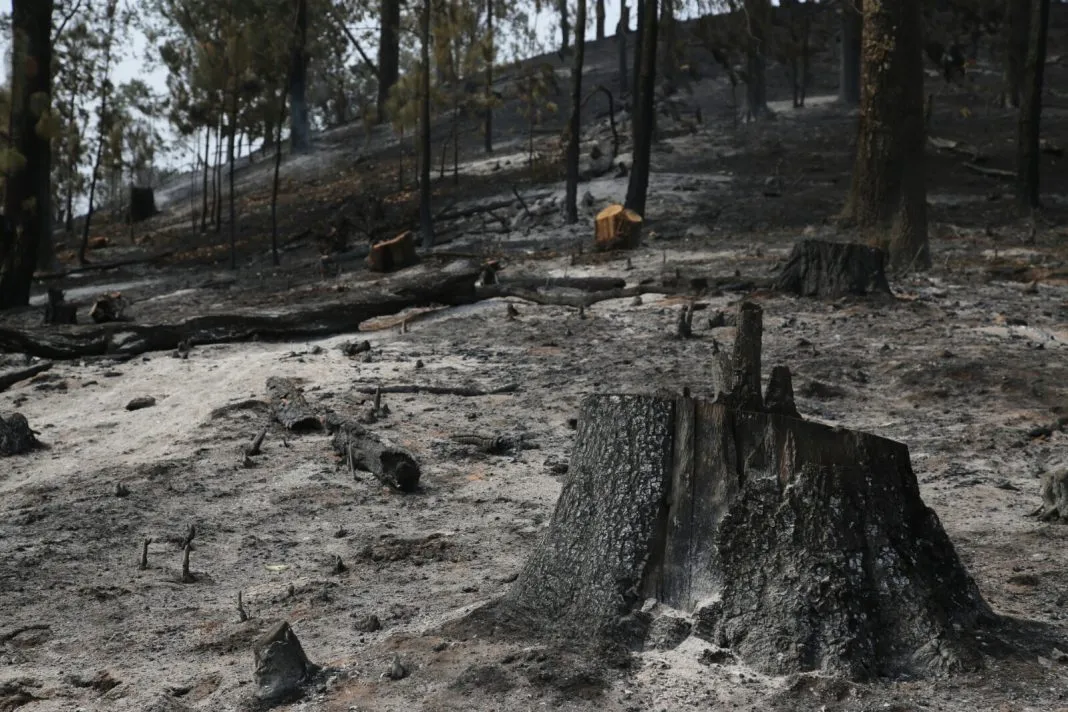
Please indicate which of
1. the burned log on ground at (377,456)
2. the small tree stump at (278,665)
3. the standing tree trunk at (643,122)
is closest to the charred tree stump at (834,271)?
the burned log on ground at (377,456)

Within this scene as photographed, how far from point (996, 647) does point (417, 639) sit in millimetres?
1828

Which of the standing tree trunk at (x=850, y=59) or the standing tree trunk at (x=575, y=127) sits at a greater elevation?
the standing tree trunk at (x=850, y=59)

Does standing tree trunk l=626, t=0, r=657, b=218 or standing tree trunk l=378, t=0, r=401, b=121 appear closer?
standing tree trunk l=626, t=0, r=657, b=218

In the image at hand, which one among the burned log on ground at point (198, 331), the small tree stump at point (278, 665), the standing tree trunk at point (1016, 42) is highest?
the standing tree trunk at point (1016, 42)

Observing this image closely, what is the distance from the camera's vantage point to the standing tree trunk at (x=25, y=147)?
16125mm

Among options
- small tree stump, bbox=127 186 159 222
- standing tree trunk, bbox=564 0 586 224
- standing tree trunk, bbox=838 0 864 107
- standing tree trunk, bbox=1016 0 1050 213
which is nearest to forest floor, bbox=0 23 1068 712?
standing tree trunk, bbox=1016 0 1050 213

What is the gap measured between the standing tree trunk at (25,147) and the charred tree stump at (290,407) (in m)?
9.19

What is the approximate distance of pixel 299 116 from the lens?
35875 millimetres

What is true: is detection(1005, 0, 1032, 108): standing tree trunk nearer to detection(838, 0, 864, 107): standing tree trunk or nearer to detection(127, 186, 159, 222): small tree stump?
detection(838, 0, 864, 107): standing tree trunk

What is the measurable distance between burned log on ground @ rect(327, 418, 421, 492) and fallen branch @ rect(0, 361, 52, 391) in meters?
4.03

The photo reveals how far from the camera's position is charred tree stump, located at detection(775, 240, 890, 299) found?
10445 millimetres

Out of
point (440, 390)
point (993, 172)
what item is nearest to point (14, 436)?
point (440, 390)

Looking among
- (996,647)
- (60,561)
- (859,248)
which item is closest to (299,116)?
(859,248)

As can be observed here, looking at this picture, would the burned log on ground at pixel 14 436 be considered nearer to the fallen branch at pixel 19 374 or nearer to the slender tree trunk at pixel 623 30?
the fallen branch at pixel 19 374
